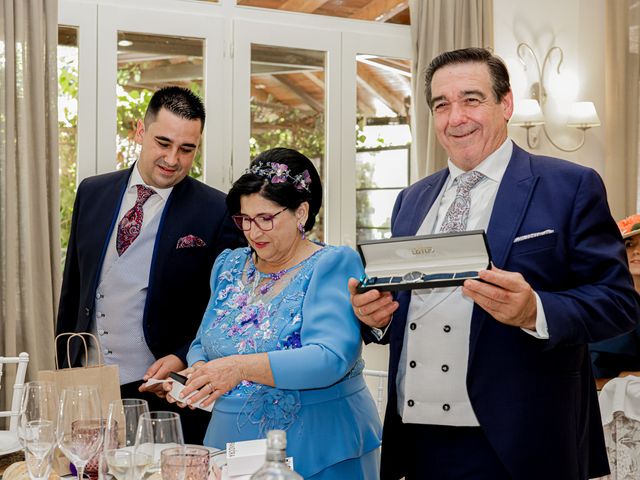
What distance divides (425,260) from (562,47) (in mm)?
4014

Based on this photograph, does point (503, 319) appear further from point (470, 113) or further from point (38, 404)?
point (38, 404)

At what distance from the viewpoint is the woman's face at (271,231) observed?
7.38 feet

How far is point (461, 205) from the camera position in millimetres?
2010

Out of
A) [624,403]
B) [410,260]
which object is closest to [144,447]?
[410,260]

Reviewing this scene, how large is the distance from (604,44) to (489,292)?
417 centimetres

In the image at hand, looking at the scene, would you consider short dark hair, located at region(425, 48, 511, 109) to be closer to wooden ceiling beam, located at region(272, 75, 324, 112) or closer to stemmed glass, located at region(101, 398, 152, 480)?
stemmed glass, located at region(101, 398, 152, 480)

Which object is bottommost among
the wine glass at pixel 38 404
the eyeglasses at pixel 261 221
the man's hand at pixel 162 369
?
the man's hand at pixel 162 369

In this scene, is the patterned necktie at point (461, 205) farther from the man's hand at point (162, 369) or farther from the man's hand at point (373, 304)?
the man's hand at point (162, 369)

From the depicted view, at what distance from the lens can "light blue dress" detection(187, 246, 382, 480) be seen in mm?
2072

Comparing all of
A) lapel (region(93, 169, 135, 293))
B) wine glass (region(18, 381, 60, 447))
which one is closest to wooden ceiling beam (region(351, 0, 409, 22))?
lapel (region(93, 169, 135, 293))

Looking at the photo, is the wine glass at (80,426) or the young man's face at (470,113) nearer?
the wine glass at (80,426)

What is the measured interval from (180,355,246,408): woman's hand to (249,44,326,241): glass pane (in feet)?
8.70

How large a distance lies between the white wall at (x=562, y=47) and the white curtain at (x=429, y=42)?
0.28m

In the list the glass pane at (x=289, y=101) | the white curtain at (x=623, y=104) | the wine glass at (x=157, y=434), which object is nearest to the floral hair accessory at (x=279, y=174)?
the wine glass at (x=157, y=434)
